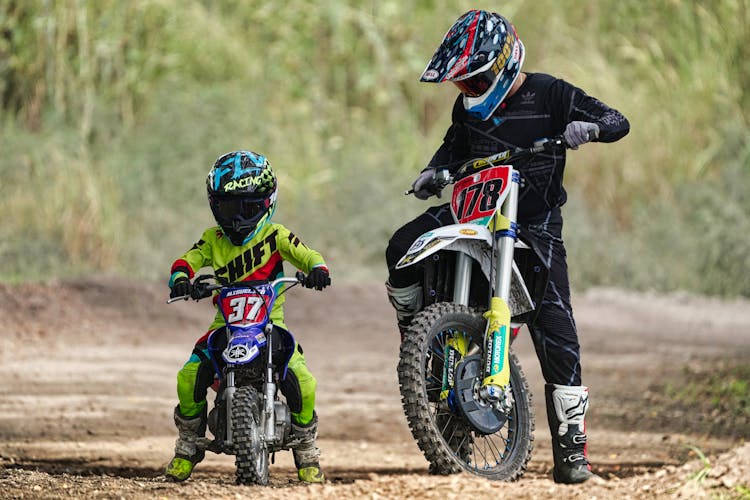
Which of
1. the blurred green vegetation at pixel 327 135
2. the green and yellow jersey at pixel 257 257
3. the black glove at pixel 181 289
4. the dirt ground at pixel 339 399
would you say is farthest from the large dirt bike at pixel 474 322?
the blurred green vegetation at pixel 327 135

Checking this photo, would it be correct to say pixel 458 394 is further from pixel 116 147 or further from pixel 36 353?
pixel 116 147

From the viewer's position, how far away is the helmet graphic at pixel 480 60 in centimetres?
545

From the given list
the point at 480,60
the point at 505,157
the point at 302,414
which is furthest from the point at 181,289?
the point at 480,60

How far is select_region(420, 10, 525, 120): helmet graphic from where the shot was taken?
17.9 feet

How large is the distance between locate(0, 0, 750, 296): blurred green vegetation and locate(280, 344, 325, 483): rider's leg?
24.6 ft

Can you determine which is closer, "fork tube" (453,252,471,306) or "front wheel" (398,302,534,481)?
"front wheel" (398,302,534,481)

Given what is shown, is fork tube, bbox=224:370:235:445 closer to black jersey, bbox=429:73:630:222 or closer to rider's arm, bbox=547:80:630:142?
black jersey, bbox=429:73:630:222

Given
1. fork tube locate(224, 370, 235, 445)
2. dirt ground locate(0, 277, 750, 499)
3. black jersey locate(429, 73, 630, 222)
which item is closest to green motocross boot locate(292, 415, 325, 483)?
dirt ground locate(0, 277, 750, 499)

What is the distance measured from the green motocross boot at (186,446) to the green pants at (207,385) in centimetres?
4

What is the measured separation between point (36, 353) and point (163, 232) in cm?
377

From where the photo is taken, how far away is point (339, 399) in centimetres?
905

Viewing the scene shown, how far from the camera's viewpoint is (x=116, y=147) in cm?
1452

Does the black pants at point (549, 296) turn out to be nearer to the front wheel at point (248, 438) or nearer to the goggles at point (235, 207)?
the goggles at point (235, 207)

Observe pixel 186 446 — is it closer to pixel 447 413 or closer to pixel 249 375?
pixel 249 375
